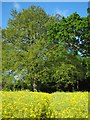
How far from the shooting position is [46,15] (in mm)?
26859

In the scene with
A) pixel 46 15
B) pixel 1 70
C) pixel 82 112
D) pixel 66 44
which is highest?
pixel 46 15

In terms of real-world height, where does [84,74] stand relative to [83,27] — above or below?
below

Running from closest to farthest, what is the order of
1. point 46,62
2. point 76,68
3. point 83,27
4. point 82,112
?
point 82,112, point 83,27, point 46,62, point 76,68

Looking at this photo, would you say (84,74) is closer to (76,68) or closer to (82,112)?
(76,68)

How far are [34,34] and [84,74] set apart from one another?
21.0 ft

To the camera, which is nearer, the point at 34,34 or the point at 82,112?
the point at 82,112

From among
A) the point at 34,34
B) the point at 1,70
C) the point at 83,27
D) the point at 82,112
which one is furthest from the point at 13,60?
the point at 82,112

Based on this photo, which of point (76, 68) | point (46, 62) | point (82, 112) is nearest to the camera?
point (82, 112)

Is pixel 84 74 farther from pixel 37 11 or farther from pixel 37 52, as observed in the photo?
pixel 37 11

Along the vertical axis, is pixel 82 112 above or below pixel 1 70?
below

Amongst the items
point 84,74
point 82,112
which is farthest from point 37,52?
point 82,112

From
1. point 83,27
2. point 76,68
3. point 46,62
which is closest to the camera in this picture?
point 83,27

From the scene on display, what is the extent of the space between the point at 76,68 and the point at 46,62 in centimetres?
342

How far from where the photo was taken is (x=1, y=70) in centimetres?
2584
